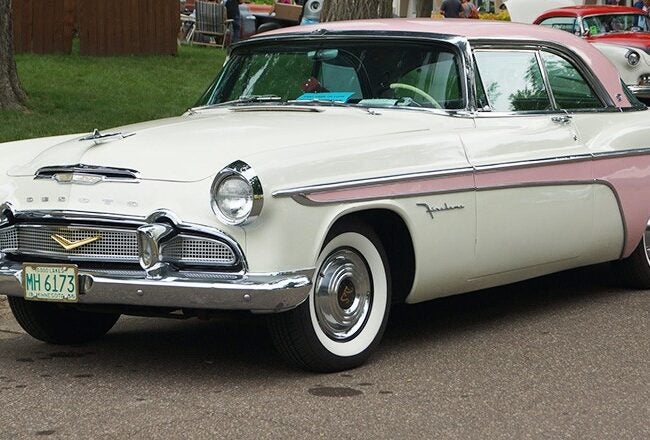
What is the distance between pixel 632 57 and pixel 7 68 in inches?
311

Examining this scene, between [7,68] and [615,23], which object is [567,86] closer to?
[7,68]

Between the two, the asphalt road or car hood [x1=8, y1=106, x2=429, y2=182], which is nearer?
the asphalt road

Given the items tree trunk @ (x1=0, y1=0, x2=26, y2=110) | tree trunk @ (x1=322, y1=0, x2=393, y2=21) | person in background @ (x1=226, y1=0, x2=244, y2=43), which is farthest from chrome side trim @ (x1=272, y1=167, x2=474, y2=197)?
person in background @ (x1=226, y1=0, x2=244, y2=43)

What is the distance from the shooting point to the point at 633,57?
17.0m

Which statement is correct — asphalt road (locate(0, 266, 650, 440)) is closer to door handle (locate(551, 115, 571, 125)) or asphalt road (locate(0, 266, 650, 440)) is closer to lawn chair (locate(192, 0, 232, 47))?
door handle (locate(551, 115, 571, 125))

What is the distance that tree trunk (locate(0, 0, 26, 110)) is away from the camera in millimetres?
13297

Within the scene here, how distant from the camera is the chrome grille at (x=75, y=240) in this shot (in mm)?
5543

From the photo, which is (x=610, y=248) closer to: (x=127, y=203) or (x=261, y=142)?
(x=261, y=142)

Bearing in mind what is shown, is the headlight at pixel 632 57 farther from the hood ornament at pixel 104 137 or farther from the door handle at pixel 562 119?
the hood ornament at pixel 104 137

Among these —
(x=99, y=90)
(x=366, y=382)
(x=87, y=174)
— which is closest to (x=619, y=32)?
(x=99, y=90)

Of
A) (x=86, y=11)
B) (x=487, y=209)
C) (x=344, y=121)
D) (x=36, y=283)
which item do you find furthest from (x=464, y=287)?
(x=86, y=11)

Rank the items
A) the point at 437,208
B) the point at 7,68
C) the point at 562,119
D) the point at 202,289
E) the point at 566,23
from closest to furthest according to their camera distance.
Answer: the point at 202,289 < the point at 437,208 < the point at 562,119 < the point at 7,68 < the point at 566,23

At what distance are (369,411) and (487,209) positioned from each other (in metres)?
1.63

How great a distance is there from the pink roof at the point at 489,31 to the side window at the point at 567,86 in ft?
0.38
